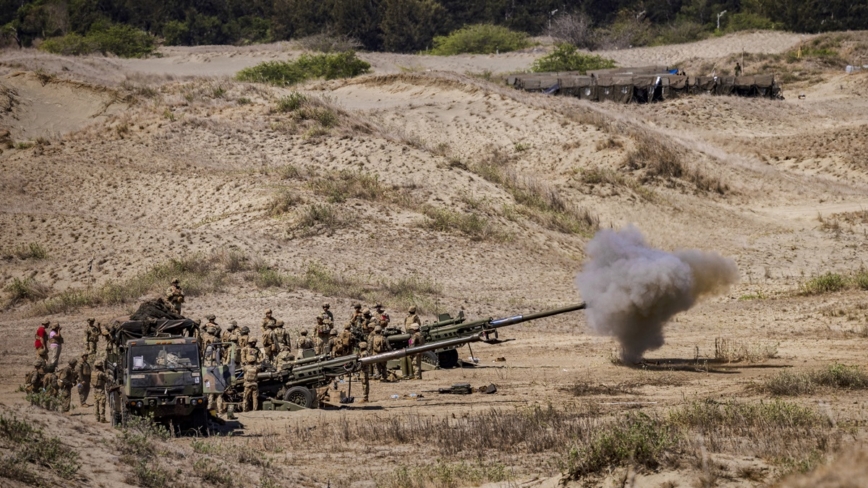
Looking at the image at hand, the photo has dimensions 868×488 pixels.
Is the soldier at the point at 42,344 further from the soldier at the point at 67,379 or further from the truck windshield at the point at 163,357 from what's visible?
the truck windshield at the point at 163,357

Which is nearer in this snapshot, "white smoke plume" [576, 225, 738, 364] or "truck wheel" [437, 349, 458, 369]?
"white smoke plume" [576, 225, 738, 364]

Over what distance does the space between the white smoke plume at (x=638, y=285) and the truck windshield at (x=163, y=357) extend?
7.52m

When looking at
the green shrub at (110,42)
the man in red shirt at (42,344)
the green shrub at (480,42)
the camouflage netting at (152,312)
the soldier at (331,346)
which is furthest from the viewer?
the green shrub at (480,42)

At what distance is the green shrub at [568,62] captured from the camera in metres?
69.6

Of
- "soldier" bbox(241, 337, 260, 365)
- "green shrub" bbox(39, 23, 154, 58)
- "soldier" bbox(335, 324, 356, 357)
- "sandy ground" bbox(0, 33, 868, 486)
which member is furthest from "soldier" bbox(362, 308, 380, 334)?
"green shrub" bbox(39, 23, 154, 58)

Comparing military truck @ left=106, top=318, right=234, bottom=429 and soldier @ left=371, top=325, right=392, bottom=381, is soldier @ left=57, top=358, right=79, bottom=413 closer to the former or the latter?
military truck @ left=106, top=318, right=234, bottom=429

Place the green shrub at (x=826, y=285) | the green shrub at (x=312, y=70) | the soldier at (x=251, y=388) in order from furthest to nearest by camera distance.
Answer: the green shrub at (x=312, y=70), the green shrub at (x=826, y=285), the soldier at (x=251, y=388)

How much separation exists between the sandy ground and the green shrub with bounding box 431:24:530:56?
104ft

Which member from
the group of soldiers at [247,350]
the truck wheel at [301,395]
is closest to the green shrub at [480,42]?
the group of soldiers at [247,350]

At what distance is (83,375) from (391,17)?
77358 millimetres

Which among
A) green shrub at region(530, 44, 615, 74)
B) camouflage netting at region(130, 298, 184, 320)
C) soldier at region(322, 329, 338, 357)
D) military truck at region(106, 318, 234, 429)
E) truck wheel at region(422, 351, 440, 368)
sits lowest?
truck wheel at region(422, 351, 440, 368)

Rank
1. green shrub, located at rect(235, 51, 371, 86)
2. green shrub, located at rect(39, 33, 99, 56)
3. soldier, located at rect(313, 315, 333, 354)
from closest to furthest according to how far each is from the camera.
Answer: soldier, located at rect(313, 315, 333, 354) < green shrub, located at rect(235, 51, 371, 86) < green shrub, located at rect(39, 33, 99, 56)

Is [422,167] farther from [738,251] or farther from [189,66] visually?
[189,66]

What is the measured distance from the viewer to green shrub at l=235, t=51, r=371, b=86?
199 ft
